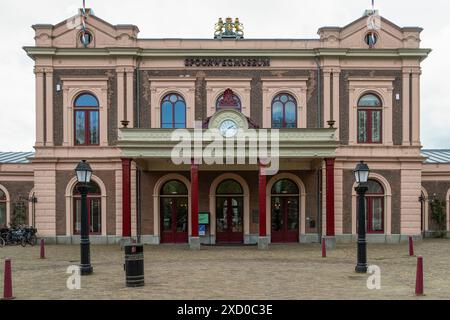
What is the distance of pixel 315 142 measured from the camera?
2256 centimetres

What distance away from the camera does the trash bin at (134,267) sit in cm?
1259

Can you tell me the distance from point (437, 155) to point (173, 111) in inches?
770

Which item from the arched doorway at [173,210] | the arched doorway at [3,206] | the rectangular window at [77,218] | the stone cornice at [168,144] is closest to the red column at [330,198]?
the stone cornice at [168,144]

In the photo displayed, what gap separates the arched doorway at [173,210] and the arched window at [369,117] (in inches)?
382

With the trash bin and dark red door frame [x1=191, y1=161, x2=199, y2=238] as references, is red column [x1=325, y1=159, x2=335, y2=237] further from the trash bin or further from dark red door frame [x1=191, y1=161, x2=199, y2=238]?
the trash bin

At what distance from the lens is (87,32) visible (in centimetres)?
2600

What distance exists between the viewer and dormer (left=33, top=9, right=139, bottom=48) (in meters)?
25.6

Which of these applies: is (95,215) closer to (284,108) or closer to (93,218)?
(93,218)

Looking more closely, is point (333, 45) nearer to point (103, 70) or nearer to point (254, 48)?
point (254, 48)

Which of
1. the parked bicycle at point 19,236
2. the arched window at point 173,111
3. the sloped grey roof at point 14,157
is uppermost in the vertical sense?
the arched window at point 173,111

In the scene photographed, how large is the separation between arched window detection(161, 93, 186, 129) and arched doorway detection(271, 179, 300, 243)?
5994mm

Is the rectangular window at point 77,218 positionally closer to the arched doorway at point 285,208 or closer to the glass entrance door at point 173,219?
the glass entrance door at point 173,219

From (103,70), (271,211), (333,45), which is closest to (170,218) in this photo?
(271,211)

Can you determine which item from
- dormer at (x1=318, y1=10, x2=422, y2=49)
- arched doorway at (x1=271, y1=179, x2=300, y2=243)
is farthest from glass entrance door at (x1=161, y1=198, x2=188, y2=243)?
dormer at (x1=318, y1=10, x2=422, y2=49)
